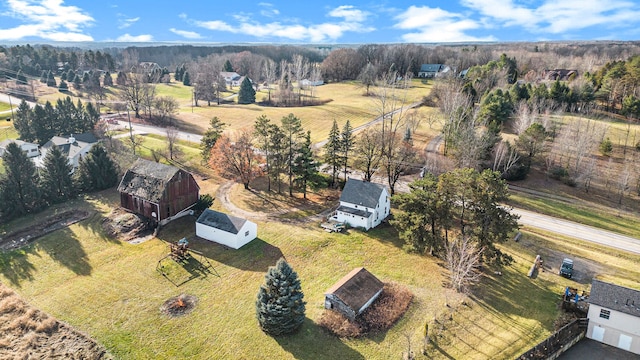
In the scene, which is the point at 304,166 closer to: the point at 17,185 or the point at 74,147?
the point at 17,185

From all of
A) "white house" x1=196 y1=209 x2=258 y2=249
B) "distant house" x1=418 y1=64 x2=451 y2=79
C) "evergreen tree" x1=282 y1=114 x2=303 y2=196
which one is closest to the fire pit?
"white house" x1=196 y1=209 x2=258 y2=249

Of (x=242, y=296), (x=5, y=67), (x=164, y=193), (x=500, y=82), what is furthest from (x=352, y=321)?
(x=5, y=67)

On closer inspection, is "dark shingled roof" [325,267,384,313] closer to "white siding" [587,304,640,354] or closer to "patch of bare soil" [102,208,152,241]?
"white siding" [587,304,640,354]

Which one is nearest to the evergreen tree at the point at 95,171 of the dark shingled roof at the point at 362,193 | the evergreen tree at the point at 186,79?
the dark shingled roof at the point at 362,193

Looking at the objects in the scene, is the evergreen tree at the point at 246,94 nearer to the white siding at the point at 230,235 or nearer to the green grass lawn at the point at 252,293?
the green grass lawn at the point at 252,293

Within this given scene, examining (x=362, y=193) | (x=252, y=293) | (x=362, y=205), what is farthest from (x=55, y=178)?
(x=362, y=205)
